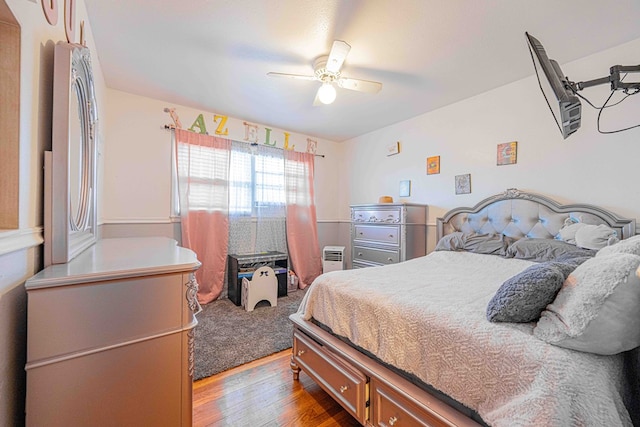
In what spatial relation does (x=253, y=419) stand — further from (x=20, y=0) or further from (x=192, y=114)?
(x=192, y=114)

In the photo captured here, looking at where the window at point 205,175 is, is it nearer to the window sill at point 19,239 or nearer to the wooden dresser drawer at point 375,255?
the wooden dresser drawer at point 375,255

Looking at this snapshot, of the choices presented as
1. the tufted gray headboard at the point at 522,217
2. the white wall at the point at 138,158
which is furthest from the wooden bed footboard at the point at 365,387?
the white wall at the point at 138,158

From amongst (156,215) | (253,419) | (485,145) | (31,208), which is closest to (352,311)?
(253,419)

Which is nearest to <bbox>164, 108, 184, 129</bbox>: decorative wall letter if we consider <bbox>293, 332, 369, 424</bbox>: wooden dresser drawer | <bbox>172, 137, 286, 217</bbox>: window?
<bbox>172, 137, 286, 217</bbox>: window

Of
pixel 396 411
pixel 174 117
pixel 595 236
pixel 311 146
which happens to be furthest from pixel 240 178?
pixel 595 236

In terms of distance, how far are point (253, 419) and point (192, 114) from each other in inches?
128

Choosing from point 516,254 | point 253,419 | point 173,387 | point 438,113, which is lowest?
point 253,419

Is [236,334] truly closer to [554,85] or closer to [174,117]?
[174,117]

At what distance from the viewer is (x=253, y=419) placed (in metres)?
1.42

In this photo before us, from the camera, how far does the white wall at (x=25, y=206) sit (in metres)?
0.75

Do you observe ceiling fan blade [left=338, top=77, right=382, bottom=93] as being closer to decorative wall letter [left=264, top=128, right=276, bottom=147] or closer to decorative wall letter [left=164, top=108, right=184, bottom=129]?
decorative wall letter [left=264, top=128, right=276, bottom=147]

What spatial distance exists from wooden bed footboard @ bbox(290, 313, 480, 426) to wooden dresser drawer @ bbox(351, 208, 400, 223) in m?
1.81

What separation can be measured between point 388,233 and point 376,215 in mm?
308

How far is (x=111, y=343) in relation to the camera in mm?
859
